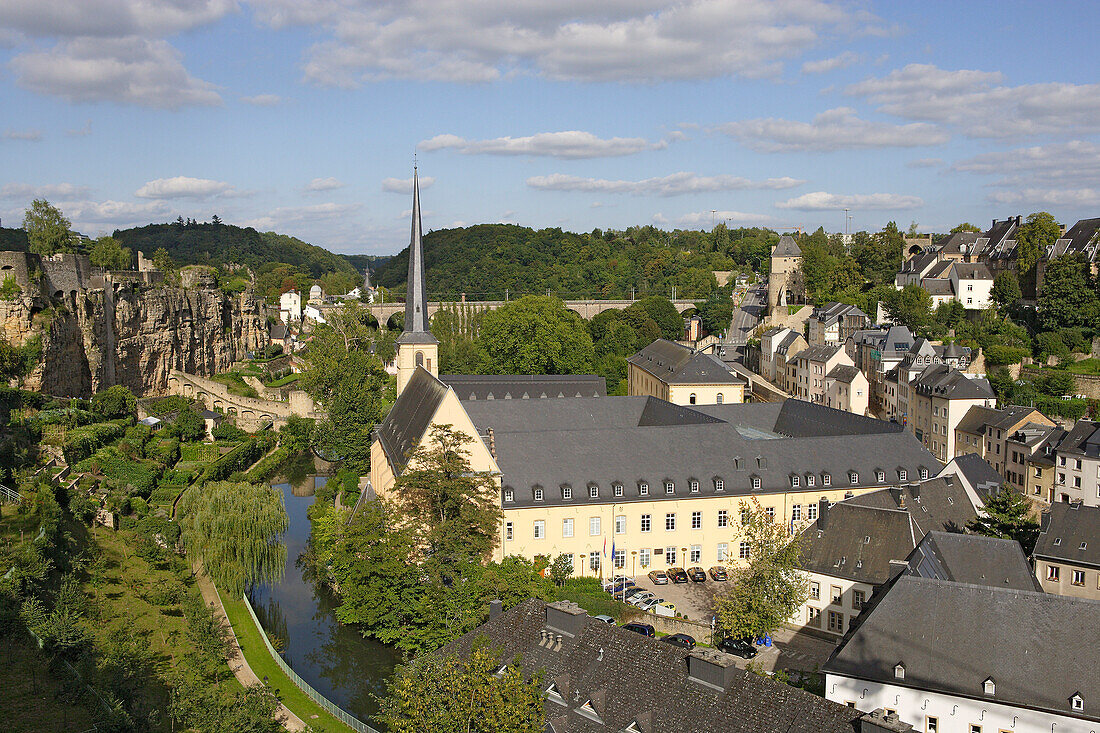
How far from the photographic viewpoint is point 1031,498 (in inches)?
1729

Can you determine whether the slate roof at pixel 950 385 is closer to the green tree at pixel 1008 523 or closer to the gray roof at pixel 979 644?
the green tree at pixel 1008 523

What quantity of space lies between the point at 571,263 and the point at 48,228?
85.2 meters

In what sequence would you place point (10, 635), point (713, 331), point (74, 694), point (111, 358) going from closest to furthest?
point (74, 694) < point (10, 635) < point (111, 358) < point (713, 331)

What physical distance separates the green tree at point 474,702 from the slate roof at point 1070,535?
21952mm

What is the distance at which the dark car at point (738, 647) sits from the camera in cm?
2854

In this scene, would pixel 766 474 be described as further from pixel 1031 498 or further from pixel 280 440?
pixel 280 440

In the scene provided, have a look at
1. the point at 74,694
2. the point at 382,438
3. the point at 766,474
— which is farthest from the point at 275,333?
the point at 74,694

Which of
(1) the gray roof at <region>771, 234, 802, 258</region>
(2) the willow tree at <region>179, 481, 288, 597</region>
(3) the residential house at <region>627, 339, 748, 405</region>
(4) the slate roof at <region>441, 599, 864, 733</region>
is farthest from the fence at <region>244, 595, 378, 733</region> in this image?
(1) the gray roof at <region>771, 234, 802, 258</region>

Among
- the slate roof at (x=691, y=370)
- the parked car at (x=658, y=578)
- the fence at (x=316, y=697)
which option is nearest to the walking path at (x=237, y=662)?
the fence at (x=316, y=697)

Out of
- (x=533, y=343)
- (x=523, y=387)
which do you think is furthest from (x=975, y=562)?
(x=533, y=343)

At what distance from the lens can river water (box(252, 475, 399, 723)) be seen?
28.3m

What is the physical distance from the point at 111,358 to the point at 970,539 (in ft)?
177

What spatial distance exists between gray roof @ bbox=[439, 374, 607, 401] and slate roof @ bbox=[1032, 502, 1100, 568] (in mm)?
31295

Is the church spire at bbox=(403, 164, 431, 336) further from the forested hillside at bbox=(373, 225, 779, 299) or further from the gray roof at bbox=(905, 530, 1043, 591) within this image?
the forested hillside at bbox=(373, 225, 779, 299)
